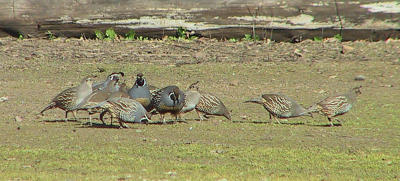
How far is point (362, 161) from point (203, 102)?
4.79 meters

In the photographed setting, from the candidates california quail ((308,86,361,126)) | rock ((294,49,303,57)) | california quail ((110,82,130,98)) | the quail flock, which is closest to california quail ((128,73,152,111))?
the quail flock

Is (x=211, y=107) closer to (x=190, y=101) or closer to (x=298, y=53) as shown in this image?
(x=190, y=101)

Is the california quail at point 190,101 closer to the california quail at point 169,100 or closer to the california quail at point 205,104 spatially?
the california quail at point 205,104

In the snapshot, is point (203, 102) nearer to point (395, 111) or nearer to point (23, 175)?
point (395, 111)

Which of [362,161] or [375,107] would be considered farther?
[375,107]

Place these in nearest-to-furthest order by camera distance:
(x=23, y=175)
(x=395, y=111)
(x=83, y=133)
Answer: (x=23, y=175) → (x=83, y=133) → (x=395, y=111)

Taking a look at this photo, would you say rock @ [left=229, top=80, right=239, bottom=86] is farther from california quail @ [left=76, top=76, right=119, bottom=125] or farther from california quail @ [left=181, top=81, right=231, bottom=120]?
california quail @ [left=76, top=76, right=119, bottom=125]

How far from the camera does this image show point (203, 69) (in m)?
21.5

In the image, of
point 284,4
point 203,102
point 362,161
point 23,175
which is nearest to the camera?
point 23,175

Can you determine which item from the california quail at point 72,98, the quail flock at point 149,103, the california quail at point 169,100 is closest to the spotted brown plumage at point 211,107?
the quail flock at point 149,103

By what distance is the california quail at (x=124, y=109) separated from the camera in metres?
13.5

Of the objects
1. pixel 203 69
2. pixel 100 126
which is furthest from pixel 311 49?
pixel 100 126

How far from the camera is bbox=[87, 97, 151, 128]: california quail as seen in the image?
13500 mm

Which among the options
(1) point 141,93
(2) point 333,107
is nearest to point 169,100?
(1) point 141,93
